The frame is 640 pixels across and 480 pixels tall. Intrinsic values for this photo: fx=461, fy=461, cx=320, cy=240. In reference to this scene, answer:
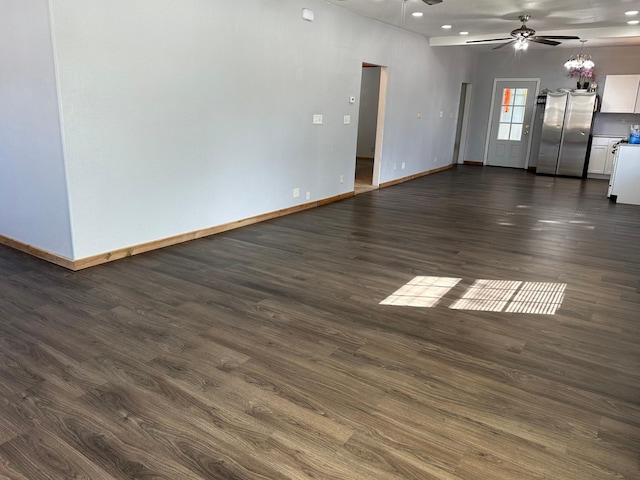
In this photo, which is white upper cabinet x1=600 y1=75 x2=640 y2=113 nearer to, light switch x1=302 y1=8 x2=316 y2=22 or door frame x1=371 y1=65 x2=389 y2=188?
door frame x1=371 y1=65 x2=389 y2=188

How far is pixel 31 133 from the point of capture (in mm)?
3883

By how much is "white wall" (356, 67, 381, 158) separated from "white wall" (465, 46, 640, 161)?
263 cm

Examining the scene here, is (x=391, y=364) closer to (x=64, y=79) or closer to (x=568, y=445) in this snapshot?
(x=568, y=445)

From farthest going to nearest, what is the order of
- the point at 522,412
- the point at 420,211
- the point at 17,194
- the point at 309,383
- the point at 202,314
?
the point at 420,211
the point at 17,194
the point at 202,314
the point at 309,383
the point at 522,412

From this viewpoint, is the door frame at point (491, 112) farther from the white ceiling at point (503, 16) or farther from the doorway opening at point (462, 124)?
the white ceiling at point (503, 16)

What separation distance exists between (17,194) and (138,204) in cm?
109

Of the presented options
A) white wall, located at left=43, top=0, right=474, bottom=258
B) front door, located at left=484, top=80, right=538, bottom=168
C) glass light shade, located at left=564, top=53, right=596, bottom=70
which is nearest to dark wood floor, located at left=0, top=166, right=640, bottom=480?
white wall, located at left=43, top=0, right=474, bottom=258

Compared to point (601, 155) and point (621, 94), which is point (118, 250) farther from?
point (621, 94)

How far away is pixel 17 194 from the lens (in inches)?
167

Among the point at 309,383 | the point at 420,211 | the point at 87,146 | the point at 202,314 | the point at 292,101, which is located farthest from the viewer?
the point at 420,211

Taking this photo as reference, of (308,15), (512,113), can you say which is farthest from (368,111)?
(308,15)

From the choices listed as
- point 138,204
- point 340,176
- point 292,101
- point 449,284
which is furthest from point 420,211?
point 138,204

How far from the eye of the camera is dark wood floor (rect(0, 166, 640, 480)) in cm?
186

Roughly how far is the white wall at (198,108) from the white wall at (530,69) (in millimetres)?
5763
